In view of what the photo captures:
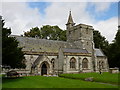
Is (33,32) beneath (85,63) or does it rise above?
above

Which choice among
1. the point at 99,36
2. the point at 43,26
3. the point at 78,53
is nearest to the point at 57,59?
the point at 78,53

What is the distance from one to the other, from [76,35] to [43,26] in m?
21.3

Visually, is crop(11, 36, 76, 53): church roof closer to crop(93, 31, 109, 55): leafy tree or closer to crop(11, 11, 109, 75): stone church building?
crop(11, 11, 109, 75): stone church building

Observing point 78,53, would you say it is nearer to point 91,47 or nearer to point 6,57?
point 91,47

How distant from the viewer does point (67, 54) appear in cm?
3794

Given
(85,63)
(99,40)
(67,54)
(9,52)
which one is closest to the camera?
(9,52)

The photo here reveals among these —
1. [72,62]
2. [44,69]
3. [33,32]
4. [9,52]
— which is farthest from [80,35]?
[9,52]

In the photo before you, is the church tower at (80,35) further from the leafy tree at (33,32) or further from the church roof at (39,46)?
the leafy tree at (33,32)

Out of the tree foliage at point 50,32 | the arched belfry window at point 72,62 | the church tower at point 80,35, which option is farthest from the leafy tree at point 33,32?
the arched belfry window at point 72,62

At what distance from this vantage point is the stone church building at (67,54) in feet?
114

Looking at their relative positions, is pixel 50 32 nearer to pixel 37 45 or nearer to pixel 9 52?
pixel 37 45

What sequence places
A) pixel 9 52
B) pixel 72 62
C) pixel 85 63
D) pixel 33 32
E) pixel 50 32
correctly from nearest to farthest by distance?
pixel 9 52
pixel 72 62
pixel 85 63
pixel 33 32
pixel 50 32

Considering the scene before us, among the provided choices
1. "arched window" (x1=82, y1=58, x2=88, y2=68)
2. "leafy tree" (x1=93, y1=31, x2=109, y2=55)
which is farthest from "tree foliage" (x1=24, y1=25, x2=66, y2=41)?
"arched window" (x1=82, y1=58, x2=88, y2=68)

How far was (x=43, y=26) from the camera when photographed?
6366 cm
